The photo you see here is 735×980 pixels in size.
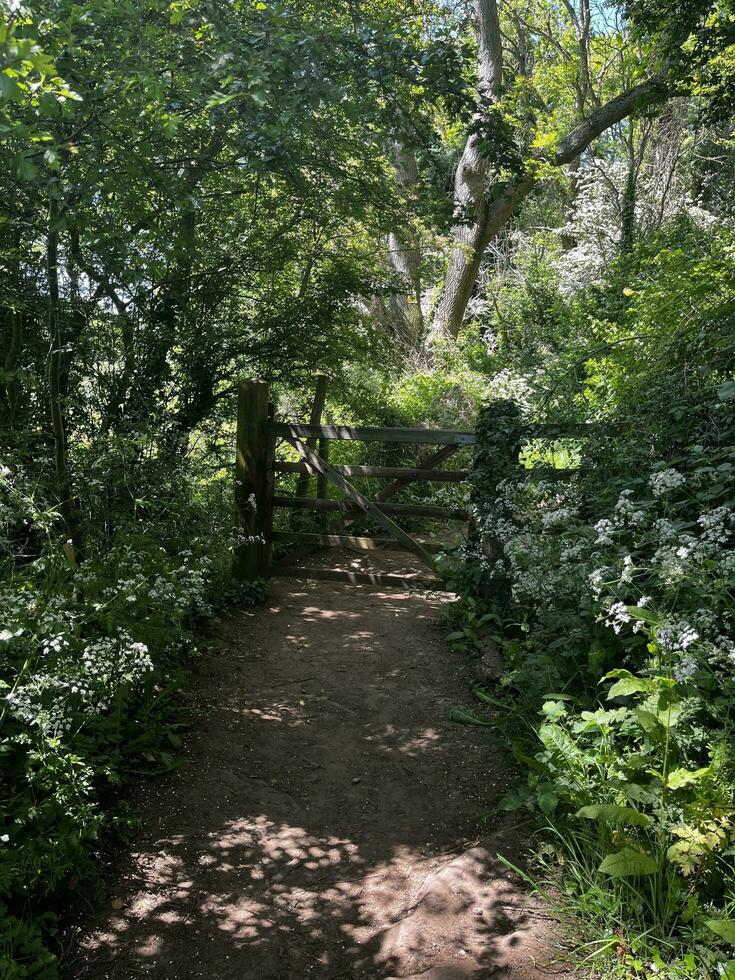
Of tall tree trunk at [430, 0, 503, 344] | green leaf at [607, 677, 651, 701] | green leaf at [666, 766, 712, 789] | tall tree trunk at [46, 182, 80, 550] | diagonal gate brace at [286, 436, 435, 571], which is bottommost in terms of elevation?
green leaf at [666, 766, 712, 789]

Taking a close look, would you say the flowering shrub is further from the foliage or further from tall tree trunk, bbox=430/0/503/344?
tall tree trunk, bbox=430/0/503/344

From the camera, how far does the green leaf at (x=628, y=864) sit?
10.2ft

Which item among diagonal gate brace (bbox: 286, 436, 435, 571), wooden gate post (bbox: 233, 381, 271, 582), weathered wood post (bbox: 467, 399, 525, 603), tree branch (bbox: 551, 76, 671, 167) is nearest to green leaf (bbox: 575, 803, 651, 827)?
weathered wood post (bbox: 467, 399, 525, 603)

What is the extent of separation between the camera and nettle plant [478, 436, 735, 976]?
10.3 ft

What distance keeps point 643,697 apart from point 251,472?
468 centimetres

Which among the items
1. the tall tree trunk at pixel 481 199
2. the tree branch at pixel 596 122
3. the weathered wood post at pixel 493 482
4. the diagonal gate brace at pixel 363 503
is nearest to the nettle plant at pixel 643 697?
the weathered wood post at pixel 493 482

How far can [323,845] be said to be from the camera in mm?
4066

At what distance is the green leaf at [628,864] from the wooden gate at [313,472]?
14.6 feet

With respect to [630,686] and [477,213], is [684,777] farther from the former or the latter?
[477,213]

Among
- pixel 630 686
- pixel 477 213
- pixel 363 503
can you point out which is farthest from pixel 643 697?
pixel 477 213

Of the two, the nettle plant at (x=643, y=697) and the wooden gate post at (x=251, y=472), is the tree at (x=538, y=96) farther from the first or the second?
the nettle plant at (x=643, y=697)

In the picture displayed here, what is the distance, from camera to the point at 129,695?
14.6 ft

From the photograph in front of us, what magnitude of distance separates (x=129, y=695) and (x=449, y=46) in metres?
4.75

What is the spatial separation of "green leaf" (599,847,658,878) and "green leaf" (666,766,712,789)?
31cm
